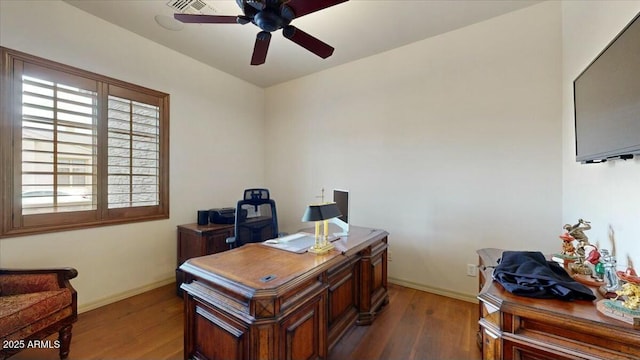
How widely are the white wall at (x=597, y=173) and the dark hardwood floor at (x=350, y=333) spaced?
1256 millimetres

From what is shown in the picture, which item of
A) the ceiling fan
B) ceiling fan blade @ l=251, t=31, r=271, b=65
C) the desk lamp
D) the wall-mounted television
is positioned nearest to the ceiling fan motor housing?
the ceiling fan

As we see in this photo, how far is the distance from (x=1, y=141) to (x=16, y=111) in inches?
11.2

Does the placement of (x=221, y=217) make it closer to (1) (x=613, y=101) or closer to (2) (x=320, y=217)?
(2) (x=320, y=217)

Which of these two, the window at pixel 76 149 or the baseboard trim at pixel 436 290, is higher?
the window at pixel 76 149

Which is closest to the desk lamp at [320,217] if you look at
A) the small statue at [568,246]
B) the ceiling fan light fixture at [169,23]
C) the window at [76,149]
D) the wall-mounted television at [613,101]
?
the small statue at [568,246]

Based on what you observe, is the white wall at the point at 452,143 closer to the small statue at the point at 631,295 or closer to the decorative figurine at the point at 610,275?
the decorative figurine at the point at 610,275

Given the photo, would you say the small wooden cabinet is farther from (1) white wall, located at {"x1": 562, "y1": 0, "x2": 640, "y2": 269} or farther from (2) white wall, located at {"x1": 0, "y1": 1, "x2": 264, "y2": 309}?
(1) white wall, located at {"x1": 562, "y1": 0, "x2": 640, "y2": 269}

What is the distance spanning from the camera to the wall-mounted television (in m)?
1.12

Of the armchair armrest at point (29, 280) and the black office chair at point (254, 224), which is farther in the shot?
the black office chair at point (254, 224)

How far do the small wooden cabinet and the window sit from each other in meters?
0.41

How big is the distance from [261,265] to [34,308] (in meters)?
1.60

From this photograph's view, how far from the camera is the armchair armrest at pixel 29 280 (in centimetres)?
190

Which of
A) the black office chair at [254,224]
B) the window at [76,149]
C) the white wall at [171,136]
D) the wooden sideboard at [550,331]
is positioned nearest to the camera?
the wooden sideboard at [550,331]

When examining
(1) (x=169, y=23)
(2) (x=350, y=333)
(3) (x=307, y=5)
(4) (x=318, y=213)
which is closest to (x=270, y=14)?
(3) (x=307, y=5)
